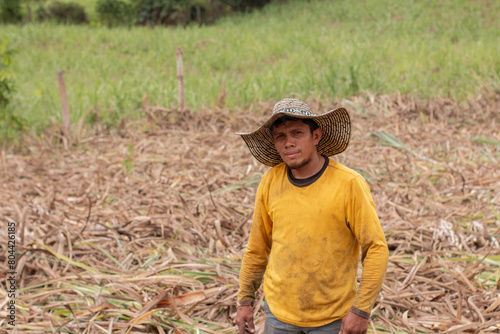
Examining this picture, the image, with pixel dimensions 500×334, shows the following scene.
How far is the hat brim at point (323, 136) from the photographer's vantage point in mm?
1339

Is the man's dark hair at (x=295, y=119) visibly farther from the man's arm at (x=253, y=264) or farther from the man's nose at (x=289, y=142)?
the man's arm at (x=253, y=264)

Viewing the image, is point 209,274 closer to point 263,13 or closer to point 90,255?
point 90,255

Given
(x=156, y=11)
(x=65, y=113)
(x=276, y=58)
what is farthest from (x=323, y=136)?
(x=156, y=11)

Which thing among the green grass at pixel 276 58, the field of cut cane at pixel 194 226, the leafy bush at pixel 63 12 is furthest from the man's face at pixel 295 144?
the leafy bush at pixel 63 12

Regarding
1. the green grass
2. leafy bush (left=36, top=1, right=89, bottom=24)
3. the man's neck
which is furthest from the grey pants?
leafy bush (left=36, top=1, right=89, bottom=24)

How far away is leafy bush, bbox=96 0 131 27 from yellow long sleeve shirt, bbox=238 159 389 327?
21812 mm

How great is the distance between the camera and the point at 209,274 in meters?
2.32

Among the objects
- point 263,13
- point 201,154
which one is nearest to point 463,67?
point 201,154

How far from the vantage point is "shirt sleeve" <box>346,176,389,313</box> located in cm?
121

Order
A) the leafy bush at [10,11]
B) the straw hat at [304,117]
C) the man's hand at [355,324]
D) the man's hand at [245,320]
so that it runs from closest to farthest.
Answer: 1. the man's hand at [355,324]
2. the straw hat at [304,117]
3. the man's hand at [245,320]
4. the leafy bush at [10,11]

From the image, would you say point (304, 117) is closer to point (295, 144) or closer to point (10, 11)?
point (295, 144)

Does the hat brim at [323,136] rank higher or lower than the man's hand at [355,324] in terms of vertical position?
higher

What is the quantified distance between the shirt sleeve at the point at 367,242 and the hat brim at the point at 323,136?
0.18m

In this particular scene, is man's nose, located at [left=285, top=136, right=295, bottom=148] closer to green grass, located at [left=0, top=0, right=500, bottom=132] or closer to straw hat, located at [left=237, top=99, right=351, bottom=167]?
straw hat, located at [left=237, top=99, right=351, bottom=167]
